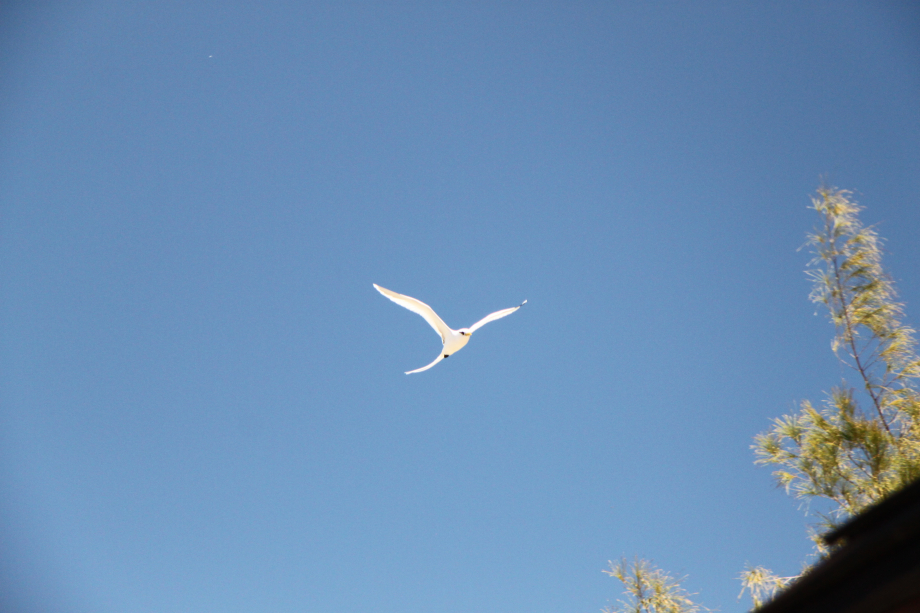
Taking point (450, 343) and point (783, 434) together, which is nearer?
point (783, 434)

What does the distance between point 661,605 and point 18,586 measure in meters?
72.9

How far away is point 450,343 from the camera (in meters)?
7.61

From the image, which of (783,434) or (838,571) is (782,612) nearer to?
(838,571)

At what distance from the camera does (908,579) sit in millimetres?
1193

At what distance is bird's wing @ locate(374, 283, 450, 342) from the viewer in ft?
21.4

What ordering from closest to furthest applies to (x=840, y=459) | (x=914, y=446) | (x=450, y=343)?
(x=914, y=446) < (x=840, y=459) < (x=450, y=343)


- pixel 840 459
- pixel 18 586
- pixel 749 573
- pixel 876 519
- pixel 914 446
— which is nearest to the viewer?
pixel 876 519

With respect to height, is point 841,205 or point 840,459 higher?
point 841,205

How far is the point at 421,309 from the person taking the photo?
7.05m

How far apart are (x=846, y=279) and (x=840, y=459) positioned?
1870mm

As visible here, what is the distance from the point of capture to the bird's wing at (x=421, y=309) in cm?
651

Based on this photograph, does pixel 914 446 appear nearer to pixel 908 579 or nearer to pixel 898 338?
pixel 898 338

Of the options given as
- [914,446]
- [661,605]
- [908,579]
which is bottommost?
[908,579]

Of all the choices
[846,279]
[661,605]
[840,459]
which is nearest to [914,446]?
[840,459]
